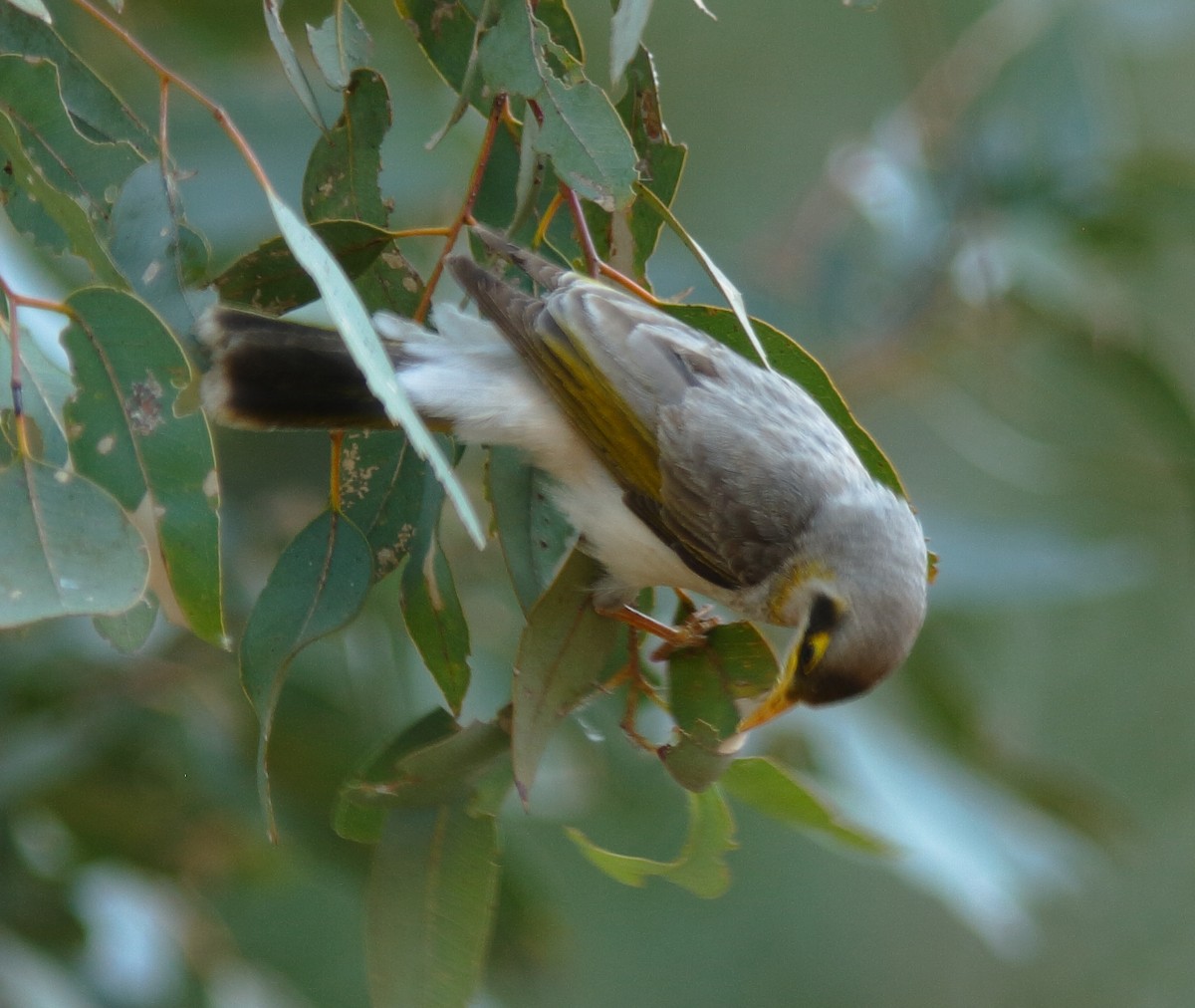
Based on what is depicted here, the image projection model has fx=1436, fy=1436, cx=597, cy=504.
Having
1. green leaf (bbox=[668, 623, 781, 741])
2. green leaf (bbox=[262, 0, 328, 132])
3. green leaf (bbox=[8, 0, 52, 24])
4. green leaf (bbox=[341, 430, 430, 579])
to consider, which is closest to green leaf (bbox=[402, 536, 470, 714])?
green leaf (bbox=[341, 430, 430, 579])

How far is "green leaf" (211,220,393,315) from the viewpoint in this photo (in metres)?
1.39

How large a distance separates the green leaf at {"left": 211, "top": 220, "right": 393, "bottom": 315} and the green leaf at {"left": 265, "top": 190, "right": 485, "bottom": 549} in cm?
21

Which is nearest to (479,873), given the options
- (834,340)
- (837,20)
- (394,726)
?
(394,726)

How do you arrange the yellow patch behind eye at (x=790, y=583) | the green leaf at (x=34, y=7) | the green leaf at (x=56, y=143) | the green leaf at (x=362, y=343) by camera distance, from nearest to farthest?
the green leaf at (x=362, y=343)
the green leaf at (x=34, y=7)
the green leaf at (x=56, y=143)
the yellow patch behind eye at (x=790, y=583)

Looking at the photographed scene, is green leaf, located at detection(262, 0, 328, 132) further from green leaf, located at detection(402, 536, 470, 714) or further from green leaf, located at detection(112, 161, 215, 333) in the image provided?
green leaf, located at detection(402, 536, 470, 714)

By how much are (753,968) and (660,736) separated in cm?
572

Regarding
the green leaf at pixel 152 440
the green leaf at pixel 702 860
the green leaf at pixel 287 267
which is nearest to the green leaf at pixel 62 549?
the green leaf at pixel 152 440

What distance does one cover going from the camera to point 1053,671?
830 centimetres

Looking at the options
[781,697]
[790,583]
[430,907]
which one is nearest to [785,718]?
[790,583]

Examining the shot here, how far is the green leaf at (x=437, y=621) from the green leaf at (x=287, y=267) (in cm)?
28

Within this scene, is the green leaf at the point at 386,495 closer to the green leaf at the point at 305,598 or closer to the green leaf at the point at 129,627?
the green leaf at the point at 305,598

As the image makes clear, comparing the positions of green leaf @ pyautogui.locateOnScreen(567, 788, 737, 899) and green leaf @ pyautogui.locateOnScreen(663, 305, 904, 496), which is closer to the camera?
green leaf @ pyautogui.locateOnScreen(567, 788, 737, 899)

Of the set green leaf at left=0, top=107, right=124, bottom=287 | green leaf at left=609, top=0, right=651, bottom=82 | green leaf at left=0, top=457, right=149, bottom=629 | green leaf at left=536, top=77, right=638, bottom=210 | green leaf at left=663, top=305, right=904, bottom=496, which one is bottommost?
green leaf at left=0, top=457, right=149, bottom=629

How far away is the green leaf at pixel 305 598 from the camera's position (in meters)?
1.32
